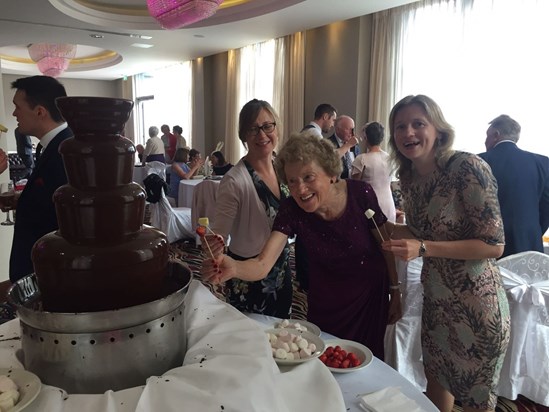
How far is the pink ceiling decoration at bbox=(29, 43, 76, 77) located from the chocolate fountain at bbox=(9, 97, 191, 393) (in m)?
8.74

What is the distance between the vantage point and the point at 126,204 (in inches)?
29.2

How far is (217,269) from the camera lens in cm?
127

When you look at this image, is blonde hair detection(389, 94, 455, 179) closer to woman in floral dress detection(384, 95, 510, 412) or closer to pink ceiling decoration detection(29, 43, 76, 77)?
woman in floral dress detection(384, 95, 510, 412)

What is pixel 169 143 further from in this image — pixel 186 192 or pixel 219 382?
pixel 219 382

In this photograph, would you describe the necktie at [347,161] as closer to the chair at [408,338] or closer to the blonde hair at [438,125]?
the chair at [408,338]

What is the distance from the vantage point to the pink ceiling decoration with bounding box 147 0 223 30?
3.72m

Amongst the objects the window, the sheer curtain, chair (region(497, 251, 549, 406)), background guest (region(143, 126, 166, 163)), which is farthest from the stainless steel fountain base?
the window

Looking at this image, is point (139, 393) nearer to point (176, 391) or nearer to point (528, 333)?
point (176, 391)

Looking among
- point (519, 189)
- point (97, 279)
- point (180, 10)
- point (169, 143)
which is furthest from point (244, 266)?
point (169, 143)

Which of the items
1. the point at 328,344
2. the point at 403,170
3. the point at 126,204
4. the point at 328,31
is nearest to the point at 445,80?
the point at 328,31

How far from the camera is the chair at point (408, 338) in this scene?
229cm

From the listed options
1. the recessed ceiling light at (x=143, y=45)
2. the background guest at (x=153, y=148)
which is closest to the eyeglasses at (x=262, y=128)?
the background guest at (x=153, y=148)

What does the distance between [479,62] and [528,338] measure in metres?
3.78

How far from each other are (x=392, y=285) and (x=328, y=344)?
0.52 metres
